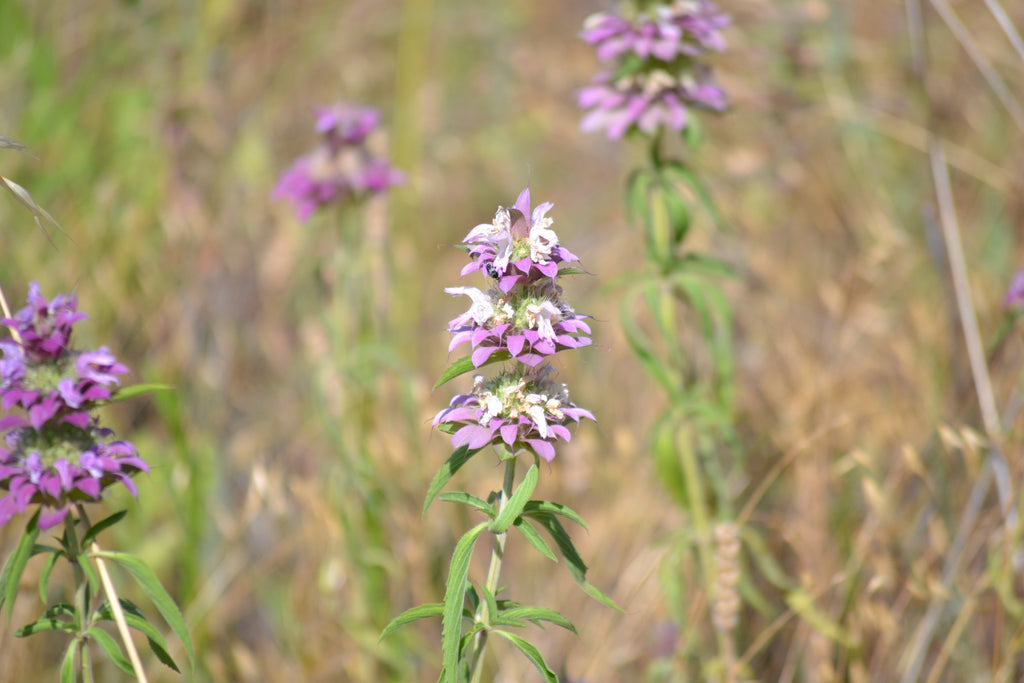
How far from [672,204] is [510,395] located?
1185mm

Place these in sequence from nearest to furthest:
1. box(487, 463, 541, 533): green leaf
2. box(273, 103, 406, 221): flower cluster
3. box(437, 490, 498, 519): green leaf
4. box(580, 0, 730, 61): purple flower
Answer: box(487, 463, 541, 533): green leaf
box(437, 490, 498, 519): green leaf
box(580, 0, 730, 61): purple flower
box(273, 103, 406, 221): flower cluster

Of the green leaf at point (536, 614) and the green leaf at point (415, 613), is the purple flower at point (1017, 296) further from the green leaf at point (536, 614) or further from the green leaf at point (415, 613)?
the green leaf at point (415, 613)

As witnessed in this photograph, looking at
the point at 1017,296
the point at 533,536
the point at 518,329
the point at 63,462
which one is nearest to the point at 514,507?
the point at 533,536

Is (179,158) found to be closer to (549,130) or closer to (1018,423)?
(549,130)

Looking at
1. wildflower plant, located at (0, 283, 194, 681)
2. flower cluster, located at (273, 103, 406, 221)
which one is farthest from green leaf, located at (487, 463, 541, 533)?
flower cluster, located at (273, 103, 406, 221)

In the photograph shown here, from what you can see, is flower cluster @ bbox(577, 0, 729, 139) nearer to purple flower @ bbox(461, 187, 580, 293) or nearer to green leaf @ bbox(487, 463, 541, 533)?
purple flower @ bbox(461, 187, 580, 293)

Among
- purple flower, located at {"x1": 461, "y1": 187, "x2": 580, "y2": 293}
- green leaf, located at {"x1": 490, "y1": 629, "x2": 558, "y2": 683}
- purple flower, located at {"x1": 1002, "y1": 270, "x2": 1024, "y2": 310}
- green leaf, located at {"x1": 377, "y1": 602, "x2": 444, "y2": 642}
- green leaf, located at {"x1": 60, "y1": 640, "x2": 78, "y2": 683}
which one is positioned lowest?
green leaf, located at {"x1": 490, "y1": 629, "x2": 558, "y2": 683}

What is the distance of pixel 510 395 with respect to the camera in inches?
61.7

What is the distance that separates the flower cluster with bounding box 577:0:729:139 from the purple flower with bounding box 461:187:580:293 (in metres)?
1.13

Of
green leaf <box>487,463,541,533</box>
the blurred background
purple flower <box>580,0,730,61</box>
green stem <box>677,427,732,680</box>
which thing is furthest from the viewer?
the blurred background

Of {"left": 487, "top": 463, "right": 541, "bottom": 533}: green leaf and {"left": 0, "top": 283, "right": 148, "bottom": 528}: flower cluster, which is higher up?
{"left": 0, "top": 283, "right": 148, "bottom": 528}: flower cluster

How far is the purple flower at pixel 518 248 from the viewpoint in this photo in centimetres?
150

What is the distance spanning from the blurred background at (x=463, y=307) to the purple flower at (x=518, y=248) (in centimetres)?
80

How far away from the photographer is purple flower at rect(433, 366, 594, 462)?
1.53m
